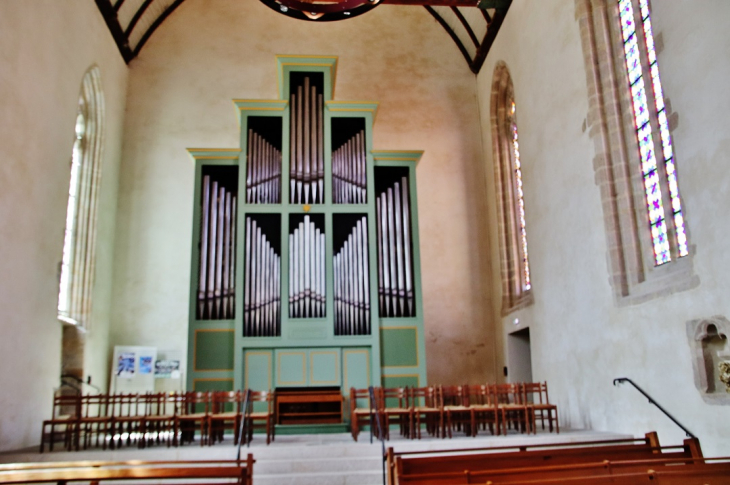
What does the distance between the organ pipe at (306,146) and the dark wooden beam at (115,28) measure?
4167mm

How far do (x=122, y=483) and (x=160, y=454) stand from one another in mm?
884

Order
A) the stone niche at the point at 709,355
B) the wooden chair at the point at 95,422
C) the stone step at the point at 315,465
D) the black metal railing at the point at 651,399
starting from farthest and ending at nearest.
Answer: the wooden chair at the point at 95,422 → the stone step at the point at 315,465 → the black metal railing at the point at 651,399 → the stone niche at the point at 709,355

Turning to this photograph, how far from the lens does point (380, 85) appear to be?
53.0ft

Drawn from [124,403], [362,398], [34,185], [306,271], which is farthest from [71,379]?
[362,398]

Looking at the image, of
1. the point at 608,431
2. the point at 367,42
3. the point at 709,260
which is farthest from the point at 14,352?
the point at 367,42

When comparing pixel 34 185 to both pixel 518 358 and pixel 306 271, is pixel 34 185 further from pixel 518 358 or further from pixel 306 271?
pixel 518 358

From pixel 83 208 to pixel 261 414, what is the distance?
6.16m

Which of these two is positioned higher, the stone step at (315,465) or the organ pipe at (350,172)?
the organ pipe at (350,172)

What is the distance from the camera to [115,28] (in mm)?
14102

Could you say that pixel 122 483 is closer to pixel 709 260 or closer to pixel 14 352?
pixel 14 352

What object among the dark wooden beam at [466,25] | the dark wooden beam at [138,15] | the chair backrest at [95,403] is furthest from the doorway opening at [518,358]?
the dark wooden beam at [138,15]

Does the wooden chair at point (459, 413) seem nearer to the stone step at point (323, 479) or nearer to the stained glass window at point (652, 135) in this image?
the stone step at point (323, 479)

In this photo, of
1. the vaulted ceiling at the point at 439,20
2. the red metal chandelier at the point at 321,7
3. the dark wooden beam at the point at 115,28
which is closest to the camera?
the red metal chandelier at the point at 321,7

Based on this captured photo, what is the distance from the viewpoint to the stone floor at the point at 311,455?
7754mm
